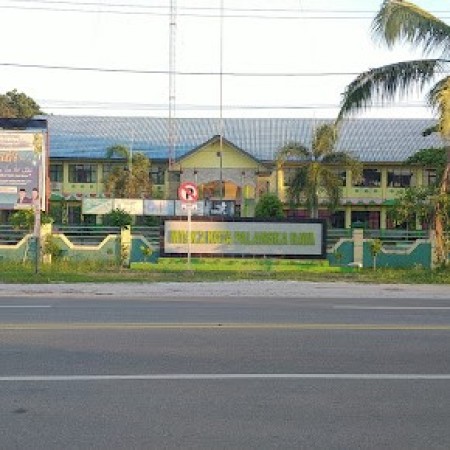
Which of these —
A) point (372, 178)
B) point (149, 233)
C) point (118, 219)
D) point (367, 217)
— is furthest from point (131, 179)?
point (149, 233)

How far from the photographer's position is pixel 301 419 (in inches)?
256

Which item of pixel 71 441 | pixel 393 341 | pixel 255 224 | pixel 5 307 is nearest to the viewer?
pixel 71 441

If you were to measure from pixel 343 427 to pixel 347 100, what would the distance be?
18.6 metres

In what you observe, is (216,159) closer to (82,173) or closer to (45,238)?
(82,173)

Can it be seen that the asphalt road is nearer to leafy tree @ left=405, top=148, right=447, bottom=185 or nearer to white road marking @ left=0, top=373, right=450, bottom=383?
white road marking @ left=0, top=373, right=450, bottom=383

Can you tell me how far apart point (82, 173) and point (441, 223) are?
35.3 metres

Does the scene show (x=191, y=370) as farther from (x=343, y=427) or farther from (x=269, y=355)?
(x=343, y=427)

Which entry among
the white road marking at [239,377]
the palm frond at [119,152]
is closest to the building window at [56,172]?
the palm frond at [119,152]

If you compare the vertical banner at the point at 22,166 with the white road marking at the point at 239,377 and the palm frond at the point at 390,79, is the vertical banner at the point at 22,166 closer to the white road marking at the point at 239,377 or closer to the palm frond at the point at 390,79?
the palm frond at the point at 390,79

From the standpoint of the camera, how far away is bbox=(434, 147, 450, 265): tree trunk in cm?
2533

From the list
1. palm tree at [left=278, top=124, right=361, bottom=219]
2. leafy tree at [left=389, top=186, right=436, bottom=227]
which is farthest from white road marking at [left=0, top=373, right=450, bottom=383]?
palm tree at [left=278, top=124, right=361, bottom=219]

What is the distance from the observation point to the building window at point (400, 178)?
55125 mm

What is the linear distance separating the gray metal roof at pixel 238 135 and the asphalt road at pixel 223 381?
42358 mm

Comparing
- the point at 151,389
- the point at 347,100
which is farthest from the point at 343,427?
the point at 347,100
